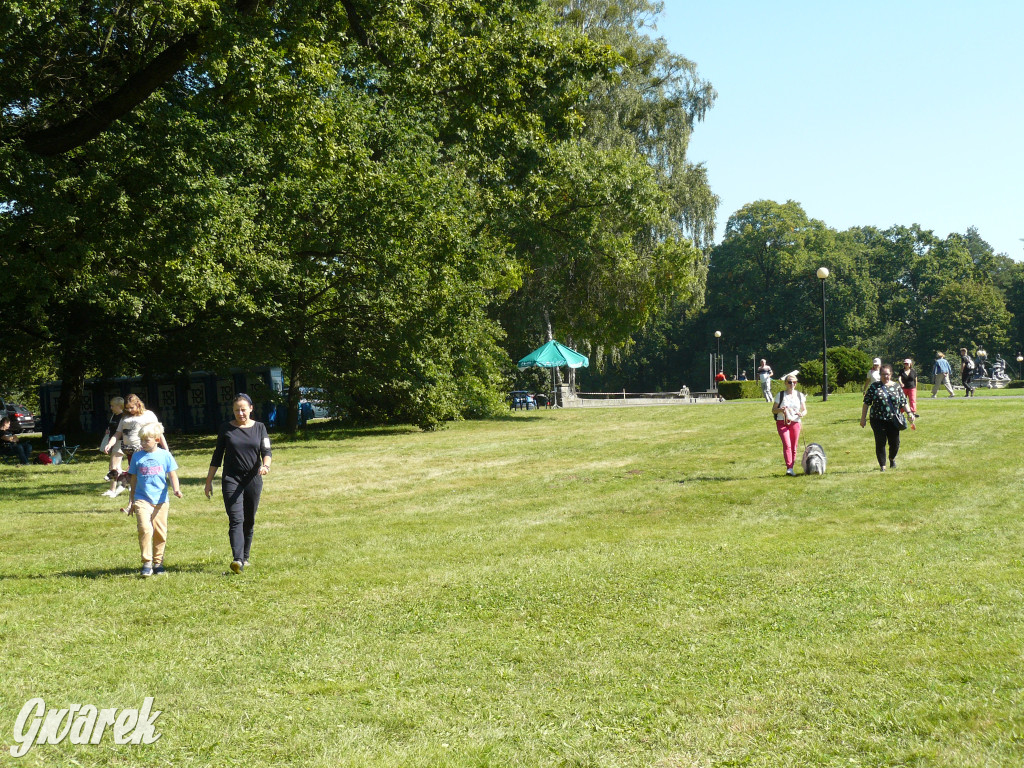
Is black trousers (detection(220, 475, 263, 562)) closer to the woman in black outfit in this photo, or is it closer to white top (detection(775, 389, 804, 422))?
the woman in black outfit

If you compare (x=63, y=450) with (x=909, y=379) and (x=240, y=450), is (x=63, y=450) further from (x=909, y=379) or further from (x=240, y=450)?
(x=909, y=379)

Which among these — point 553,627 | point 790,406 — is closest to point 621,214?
point 790,406

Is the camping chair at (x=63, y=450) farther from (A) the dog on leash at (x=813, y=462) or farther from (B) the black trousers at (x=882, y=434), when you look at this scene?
(B) the black trousers at (x=882, y=434)

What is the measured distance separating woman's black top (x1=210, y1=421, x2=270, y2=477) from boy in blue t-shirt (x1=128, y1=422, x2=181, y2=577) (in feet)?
1.76

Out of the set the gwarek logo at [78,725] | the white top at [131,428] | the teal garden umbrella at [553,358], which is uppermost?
the teal garden umbrella at [553,358]

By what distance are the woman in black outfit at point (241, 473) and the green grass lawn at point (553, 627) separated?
18.0 inches

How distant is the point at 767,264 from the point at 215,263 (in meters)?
78.4

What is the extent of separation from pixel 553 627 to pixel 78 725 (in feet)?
11.3

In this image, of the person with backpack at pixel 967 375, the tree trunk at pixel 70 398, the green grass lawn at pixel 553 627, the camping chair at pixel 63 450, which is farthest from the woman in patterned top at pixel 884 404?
the tree trunk at pixel 70 398

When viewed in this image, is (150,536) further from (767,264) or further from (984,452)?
(767,264)

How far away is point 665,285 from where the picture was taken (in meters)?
44.7

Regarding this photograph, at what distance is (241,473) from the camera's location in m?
10.1

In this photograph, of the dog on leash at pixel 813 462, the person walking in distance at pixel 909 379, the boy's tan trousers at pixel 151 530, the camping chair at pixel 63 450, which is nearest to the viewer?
the boy's tan trousers at pixel 151 530

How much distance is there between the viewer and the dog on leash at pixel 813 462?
16828mm
